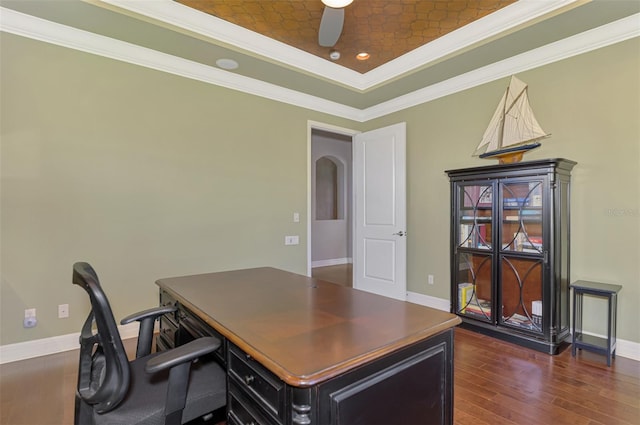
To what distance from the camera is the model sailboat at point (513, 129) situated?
10.2 ft

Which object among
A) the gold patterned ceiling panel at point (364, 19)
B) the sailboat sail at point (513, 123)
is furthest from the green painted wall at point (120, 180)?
the sailboat sail at point (513, 123)

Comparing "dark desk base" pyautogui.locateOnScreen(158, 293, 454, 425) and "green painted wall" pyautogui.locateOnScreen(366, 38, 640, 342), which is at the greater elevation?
"green painted wall" pyautogui.locateOnScreen(366, 38, 640, 342)

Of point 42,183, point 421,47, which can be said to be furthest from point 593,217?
point 42,183

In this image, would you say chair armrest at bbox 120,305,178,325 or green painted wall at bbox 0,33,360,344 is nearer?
chair armrest at bbox 120,305,178,325

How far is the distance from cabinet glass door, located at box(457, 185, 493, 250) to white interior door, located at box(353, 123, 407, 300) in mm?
848

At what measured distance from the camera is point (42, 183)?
2.68 m

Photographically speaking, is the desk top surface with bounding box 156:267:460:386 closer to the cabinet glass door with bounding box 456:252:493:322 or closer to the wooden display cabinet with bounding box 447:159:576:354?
the wooden display cabinet with bounding box 447:159:576:354

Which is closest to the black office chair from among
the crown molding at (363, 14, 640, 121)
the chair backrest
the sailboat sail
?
the chair backrest

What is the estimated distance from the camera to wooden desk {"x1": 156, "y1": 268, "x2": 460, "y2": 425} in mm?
945

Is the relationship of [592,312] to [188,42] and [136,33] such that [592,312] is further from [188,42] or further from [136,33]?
[136,33]

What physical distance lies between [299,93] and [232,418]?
3.80m

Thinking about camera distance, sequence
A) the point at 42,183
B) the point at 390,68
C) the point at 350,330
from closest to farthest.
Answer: the point at 350,330 → the point at 42,183 → the point at 390,68

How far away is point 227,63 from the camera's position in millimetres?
3383

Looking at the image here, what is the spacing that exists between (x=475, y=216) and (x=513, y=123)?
1.01m
